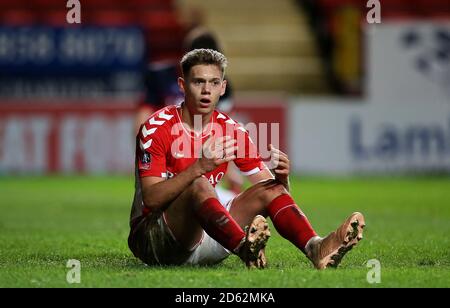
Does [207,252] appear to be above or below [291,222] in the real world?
below

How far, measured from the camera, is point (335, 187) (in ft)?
52.4

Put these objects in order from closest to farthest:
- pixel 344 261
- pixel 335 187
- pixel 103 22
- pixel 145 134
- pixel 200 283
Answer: pixel 200 283
pixel 145 134
pixel 344 261
pixel 335 187
pixel 103 22

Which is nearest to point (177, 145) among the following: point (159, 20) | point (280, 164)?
point (280, 164)

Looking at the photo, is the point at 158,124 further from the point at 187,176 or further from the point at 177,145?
the point at 187,176

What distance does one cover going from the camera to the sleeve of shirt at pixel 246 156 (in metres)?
6.61

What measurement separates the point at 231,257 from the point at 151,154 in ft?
4.55

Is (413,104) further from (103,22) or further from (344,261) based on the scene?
(344,261)

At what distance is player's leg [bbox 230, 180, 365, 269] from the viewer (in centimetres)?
610

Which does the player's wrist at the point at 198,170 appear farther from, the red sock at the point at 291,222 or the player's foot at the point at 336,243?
the player's foot at the point at 336,243

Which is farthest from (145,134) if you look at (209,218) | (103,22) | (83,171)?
(103,22)

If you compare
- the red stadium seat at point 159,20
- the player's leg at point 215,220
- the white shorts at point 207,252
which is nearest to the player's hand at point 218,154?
the player's leg at point 215,220

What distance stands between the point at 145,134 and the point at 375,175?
11.7 m

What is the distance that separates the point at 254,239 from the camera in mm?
6023

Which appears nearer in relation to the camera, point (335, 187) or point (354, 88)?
point (335, 187)
